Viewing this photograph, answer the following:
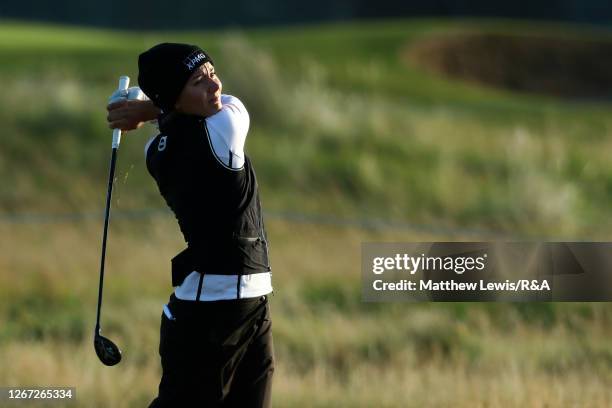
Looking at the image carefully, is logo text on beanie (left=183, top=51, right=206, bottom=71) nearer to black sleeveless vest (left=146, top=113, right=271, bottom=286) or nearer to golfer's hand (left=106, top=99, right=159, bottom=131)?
black sleeveless vest (left=146, top=113, right=271, bottom=286)

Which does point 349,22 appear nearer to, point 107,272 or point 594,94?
point 594,94

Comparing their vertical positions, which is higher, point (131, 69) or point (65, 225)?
point (131, 69)

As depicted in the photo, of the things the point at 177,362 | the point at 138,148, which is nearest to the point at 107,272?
the point at 138,148

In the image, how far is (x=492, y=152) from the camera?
63.1 feet

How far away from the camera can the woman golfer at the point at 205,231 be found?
13.4 feet

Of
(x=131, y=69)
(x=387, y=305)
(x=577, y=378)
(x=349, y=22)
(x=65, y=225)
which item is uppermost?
(x=349, y=22)

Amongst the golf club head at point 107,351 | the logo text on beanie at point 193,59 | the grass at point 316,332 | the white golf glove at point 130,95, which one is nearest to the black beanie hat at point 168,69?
the logo text on beanie at point 193,59

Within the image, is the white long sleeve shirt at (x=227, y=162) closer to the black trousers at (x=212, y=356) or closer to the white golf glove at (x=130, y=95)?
the black trousers at (x=212, y=356)

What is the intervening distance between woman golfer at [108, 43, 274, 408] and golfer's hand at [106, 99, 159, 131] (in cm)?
17

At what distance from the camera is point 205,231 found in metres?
4.13

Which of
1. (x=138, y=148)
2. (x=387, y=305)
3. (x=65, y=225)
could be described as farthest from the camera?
(x=138, y=148)

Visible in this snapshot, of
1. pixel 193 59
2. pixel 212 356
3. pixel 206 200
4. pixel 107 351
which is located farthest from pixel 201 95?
pixel 107 351

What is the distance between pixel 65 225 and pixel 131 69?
14.3m

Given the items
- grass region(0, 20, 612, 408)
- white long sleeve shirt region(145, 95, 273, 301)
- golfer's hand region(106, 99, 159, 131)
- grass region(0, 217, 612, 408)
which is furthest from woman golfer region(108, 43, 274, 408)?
grass region(0, 217, 612, 408)
